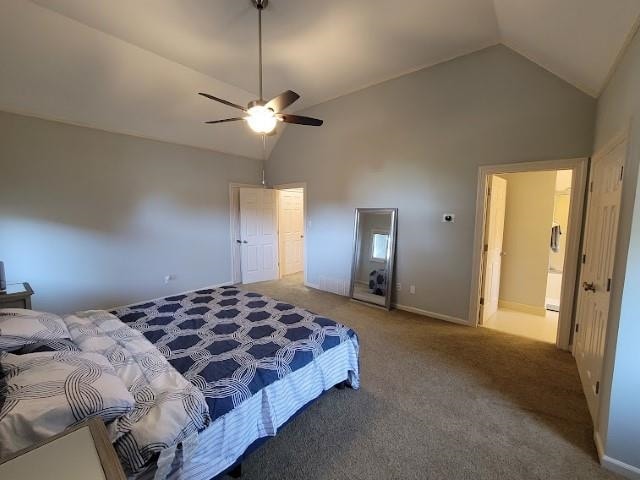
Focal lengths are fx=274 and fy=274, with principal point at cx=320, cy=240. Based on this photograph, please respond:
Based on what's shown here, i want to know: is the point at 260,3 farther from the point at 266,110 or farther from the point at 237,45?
the point at 266,110

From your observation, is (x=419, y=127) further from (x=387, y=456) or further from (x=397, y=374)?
(x=387, y=456)

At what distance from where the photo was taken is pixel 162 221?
14.7 ft

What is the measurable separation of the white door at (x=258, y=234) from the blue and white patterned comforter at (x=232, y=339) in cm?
271

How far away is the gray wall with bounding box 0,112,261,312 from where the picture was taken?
325 cm

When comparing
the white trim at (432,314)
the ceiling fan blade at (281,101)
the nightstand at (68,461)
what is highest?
the ceiling fan blade at (281,101)

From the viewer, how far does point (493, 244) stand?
11.9 ft

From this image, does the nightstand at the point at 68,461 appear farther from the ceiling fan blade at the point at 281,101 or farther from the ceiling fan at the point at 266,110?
the ceiling fan blade at the point at 281,101

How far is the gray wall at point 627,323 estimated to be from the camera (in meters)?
1.48

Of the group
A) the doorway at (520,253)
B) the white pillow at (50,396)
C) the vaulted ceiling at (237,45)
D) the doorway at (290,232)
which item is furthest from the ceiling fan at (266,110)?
the doorway at (290,232)

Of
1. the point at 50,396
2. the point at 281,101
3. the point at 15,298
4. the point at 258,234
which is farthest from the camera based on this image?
the point at 258,234

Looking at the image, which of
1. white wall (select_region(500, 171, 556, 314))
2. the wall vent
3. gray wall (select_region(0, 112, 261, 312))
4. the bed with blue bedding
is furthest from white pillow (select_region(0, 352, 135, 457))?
white wall (select_region(500, 171, 556, 314))

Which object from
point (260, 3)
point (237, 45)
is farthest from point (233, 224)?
point (260, 3)

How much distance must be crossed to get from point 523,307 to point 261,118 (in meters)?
4.46

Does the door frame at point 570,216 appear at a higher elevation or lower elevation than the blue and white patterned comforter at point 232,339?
higher
